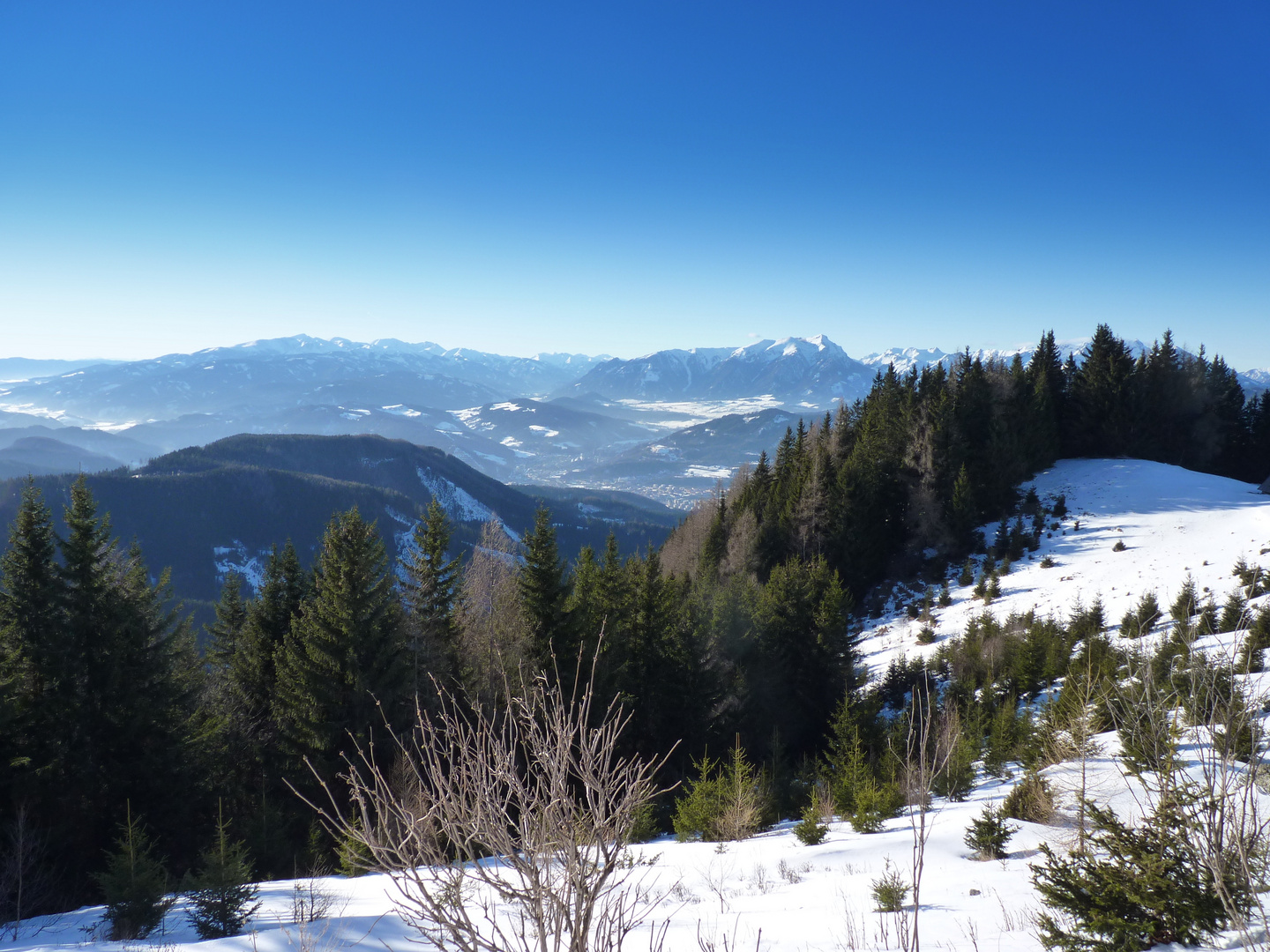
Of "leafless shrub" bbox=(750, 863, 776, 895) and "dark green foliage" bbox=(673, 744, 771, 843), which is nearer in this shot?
"leafless shrub" bbox=(750, 863, 776, 895)

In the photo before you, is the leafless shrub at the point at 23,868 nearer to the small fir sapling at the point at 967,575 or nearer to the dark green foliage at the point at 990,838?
the dark green foliage at the point at 990,838

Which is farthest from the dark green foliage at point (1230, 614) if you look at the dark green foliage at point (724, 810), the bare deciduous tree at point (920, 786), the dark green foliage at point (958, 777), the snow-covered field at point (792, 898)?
the dark green foliage at point (724, 810)

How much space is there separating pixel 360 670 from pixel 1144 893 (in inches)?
675

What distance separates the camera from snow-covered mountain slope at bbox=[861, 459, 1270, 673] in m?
26.2

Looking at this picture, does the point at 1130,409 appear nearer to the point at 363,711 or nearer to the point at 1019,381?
the point at 1019,381

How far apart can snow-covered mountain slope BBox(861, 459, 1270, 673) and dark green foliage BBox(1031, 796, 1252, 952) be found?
22.2 meters

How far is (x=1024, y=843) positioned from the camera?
353 inches

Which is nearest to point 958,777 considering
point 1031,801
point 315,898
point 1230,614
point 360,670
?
point 1031,801

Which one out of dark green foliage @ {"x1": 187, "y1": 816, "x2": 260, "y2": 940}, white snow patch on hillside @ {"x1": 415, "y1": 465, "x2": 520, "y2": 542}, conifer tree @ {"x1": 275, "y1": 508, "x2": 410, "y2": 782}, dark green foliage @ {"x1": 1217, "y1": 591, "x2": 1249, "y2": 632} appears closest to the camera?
dark green foliage @ {"x1": 187, "y1": 816, "x2": 260, "y2": 940}

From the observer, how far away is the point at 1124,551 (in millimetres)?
30109

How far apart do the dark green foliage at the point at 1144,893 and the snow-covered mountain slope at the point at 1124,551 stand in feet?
73.0

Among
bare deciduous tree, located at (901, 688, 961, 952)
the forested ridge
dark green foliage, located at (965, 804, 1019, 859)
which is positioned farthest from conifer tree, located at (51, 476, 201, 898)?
dark green foliage, located at (965, 804, 1019, 859)

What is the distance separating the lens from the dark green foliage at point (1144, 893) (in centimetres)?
506

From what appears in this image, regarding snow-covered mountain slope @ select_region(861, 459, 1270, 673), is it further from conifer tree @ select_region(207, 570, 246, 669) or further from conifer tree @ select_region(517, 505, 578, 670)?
conifer tree @ select_region(207, 570, 246, 669)
